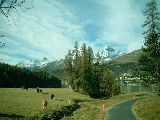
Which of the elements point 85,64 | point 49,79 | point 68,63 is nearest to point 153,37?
point 85,64

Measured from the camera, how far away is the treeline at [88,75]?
104656 millimetres

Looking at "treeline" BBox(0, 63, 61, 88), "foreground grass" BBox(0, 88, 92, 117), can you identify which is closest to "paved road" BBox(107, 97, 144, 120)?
"foreground grass" BBox(0, 88, 92, 117)

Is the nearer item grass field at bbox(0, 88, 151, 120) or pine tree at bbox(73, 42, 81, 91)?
grass field at bbox(0, 88, 151, 120)

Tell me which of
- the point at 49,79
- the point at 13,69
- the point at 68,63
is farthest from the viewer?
the point at 49,79

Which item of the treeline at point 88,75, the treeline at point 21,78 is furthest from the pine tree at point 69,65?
the treeline at point 21,78

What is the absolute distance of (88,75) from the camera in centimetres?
10419

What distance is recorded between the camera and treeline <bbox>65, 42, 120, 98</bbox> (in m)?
105

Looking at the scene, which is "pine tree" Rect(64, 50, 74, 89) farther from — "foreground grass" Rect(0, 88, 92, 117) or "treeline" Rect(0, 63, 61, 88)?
"foreground grass" Rect(0, 88, 92, 117)

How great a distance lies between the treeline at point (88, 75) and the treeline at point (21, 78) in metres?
25.5

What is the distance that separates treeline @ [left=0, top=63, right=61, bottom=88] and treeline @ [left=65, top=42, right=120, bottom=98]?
83.6ft

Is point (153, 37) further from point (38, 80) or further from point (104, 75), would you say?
point (38, 80)

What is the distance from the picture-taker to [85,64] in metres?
108

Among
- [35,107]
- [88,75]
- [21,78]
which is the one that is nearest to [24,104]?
[35,107]

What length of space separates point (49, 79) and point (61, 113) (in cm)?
14589
